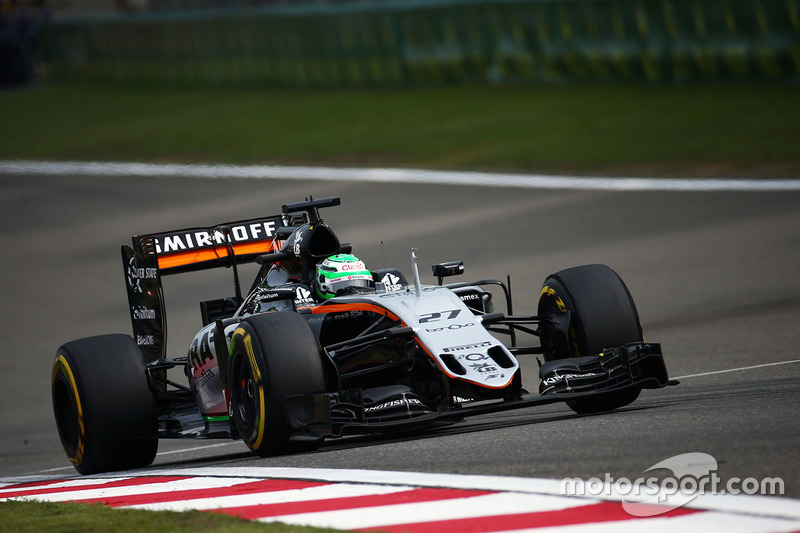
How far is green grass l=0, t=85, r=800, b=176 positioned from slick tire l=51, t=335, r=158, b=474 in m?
13.7

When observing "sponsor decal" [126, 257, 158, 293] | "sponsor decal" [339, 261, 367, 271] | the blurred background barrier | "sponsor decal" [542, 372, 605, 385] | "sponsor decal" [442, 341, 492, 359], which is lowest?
"sponsor decal" [542, 372, 605, 385]

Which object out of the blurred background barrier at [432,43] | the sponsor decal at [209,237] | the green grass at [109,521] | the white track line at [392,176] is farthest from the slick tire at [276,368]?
the blurred background barrier at [432,43]

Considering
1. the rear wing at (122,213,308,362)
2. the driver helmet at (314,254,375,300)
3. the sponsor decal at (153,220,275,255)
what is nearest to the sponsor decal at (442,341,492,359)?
the driver helmet at (314,254,375,300)

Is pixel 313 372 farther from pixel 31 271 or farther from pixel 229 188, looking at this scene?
pixel 229 188

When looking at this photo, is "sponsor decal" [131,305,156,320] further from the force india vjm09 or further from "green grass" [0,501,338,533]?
"green grass" [0,501,338,533]

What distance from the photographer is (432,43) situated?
31.1m

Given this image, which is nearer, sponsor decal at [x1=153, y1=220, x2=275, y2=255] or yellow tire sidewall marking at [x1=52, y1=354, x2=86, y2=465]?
yellow tire sidewall marking at [x1=52, y1=354, x2=86, y2=465]

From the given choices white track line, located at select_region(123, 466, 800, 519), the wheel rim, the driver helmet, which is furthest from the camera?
the driver helmet

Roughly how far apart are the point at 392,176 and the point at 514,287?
8.45 m

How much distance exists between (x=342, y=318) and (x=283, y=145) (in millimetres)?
19200

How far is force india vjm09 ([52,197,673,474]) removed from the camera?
29.8 feet

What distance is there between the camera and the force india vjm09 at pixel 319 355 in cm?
907

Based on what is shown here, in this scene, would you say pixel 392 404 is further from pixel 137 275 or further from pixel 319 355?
pixel 137 275

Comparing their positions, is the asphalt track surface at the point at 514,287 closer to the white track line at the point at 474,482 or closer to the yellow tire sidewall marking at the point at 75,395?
the white track line at the point at 474,482
